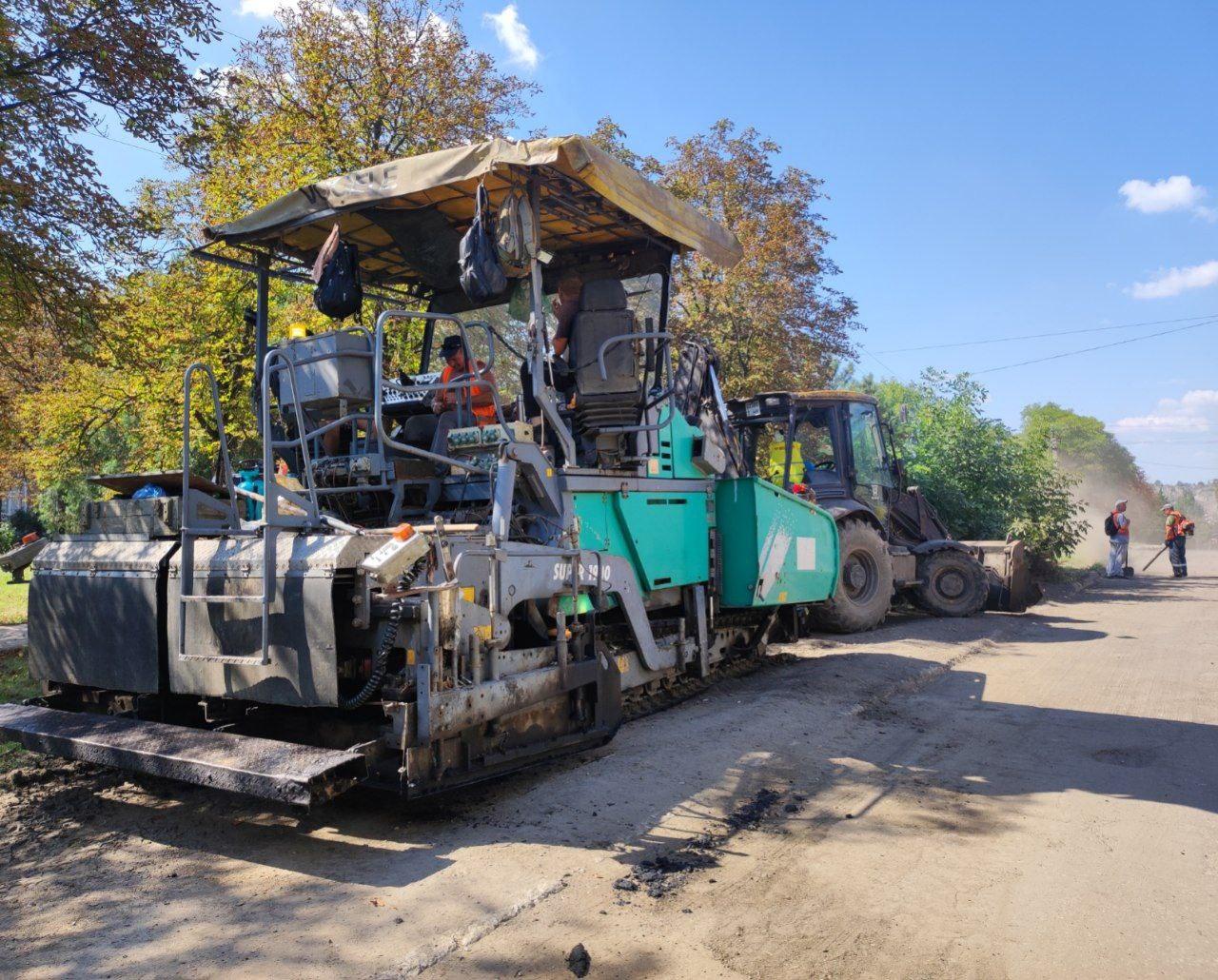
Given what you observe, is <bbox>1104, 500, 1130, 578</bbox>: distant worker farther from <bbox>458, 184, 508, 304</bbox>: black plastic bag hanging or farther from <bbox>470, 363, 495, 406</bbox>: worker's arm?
<bbox>458, 184, 508, 304</bbox>: black plastic bag hanging

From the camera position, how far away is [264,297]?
615cm

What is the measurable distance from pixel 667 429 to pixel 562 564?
202cm

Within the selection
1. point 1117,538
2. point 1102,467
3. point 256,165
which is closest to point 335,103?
point 256,165

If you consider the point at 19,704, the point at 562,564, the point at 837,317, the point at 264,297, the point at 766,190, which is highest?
the point at 766,190

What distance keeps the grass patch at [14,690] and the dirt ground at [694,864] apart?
15.7 inches

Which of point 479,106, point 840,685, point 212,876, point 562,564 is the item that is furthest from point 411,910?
point 479,106

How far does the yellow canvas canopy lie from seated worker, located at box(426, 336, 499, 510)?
108cm

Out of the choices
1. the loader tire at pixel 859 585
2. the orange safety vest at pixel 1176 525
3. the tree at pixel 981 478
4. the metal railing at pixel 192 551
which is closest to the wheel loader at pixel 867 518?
the loader tire at pixel 859 585

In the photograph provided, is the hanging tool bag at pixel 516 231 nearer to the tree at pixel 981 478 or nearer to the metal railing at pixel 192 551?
the metal railing at pixel 192 551

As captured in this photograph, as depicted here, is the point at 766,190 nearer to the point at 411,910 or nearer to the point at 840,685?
the point at 840,685

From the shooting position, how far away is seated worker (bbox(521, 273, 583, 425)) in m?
6.04

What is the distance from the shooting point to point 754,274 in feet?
62.0

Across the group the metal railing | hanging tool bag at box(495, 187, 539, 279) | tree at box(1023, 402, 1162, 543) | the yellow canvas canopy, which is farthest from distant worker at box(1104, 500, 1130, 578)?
tree at box(1023, 402, 1162, 543)

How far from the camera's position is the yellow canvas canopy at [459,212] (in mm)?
5156
